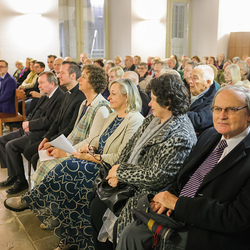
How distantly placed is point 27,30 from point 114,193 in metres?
8.04

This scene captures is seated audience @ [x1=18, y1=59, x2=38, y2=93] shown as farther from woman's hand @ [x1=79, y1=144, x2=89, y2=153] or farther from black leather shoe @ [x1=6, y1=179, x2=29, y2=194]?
woman's hand @ [x1=79, y1=144, x2=89, y2=153]

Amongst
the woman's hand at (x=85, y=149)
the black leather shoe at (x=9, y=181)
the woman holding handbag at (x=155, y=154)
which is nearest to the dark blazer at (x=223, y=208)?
the woman holding handbag at (x=155, y=154)

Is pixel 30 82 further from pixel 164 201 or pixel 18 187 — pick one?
pixel 164 201

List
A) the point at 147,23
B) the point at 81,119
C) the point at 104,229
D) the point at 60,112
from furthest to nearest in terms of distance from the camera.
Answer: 1. the point at 147,23
2. the point at 60,112
3. the point at 81,119
4. the point at 104,229

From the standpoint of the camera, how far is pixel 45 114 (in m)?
3.76

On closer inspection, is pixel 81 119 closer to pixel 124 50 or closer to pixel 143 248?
pixel 143 248

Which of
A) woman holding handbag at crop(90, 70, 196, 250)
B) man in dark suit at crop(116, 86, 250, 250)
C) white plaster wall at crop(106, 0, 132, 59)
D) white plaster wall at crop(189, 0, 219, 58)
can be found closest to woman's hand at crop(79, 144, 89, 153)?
woman holding handbag at crop(90, 70, 196, 250)

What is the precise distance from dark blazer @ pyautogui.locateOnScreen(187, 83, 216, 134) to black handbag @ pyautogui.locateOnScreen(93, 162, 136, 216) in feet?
3.30

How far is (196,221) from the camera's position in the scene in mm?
1484

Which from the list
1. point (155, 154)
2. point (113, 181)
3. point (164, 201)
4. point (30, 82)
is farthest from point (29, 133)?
point (30, 82)

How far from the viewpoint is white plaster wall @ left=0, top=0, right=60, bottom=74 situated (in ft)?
29.2


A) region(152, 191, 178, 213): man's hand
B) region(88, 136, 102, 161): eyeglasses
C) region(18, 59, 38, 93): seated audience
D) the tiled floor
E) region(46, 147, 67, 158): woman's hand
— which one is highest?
region(18, 59, 38, 93): seated audience

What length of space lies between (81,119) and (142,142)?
1.10 meters

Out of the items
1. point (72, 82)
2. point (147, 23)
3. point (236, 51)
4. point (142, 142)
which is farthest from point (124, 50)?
point (142, 142)
